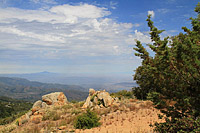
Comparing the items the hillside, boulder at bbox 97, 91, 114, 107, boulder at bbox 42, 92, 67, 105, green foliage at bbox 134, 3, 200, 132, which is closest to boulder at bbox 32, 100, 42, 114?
boulder at bbox 42, 92, 67, 105

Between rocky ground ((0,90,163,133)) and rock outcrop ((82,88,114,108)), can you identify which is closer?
rocky ground ((0,90,163,133))

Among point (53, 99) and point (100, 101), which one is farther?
point (53, 99)

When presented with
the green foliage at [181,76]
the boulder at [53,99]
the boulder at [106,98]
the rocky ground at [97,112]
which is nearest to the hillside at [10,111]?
the boulder at [53,99]

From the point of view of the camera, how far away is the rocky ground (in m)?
8.70

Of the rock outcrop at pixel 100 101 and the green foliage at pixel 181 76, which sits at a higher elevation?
Answer: the green foliage at pixel 181 76

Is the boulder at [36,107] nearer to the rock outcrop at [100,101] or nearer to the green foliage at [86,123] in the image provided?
the rock outcrop at [100,101]

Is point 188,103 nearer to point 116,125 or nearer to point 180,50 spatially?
point 180,50

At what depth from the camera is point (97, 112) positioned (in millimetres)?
12953

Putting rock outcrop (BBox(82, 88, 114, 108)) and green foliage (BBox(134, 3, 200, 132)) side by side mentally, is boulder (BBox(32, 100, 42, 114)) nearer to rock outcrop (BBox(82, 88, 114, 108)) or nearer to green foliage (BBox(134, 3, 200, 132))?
rock outcrop (BBox(82, 88, 114, 108))

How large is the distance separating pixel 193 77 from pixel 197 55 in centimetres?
59

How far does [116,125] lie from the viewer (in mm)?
8797

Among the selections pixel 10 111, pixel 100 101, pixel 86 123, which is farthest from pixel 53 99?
pixel 10 111

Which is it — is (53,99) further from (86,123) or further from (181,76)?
(181,76)

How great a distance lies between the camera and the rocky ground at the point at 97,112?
870 cm
